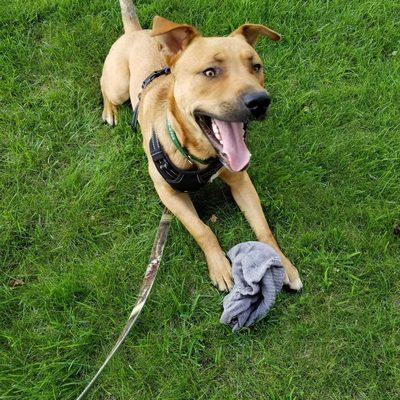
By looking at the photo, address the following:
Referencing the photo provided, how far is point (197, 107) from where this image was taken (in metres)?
2.97

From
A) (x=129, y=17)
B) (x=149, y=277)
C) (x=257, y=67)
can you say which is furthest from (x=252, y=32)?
(x=149, y=277)

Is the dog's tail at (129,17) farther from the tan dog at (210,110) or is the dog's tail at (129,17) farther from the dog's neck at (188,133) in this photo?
the dog's neck at (188,133)

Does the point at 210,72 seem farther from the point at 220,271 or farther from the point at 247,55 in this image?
the point at 220,271

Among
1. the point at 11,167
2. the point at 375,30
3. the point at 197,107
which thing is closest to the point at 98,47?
the point at 11,167

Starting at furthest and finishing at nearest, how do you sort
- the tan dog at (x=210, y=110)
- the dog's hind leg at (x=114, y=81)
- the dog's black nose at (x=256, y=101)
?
the dog's hind leg at (x=114, y=81), the tan dog at (x=210, y=110), the dog's black nose at (x=256, y=101)

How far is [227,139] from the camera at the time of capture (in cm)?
304

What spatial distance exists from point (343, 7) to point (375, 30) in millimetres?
469

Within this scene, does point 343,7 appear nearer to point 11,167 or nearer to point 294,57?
point 294,57

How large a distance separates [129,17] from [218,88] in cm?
225

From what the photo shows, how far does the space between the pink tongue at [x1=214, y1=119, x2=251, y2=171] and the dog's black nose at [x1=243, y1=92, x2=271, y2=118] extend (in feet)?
0.75

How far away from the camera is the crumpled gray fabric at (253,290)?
304 centimetres

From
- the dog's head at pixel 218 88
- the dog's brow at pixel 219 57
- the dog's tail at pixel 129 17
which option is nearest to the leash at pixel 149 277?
the dog's head at pixel 218 88

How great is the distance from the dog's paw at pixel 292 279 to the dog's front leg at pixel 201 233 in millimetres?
403

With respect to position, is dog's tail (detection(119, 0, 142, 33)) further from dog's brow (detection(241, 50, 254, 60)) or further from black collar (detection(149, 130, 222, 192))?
dog's brow (detection(241, 50, 254, 60))
